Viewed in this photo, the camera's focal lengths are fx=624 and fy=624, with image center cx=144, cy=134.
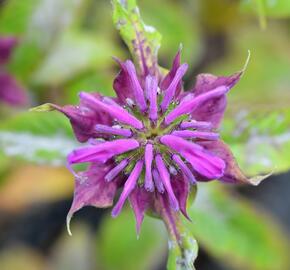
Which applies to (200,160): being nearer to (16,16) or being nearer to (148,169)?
(148,169)

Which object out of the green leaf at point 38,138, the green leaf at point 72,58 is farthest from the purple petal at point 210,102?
the green leaf at point 72,58

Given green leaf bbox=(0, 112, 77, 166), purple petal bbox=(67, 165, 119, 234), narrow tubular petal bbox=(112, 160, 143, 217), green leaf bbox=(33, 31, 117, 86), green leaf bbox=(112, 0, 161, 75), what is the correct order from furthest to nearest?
green leaf bbox=(33, 31, 117, 86), green leaf bbox=(0, 112, 77, 166), green leaf bbox=(112, 0, 161, 75), purple petal bbox=(67, 165, 119, 234), narrow tubular petal bbox=(112, 160, 143, 217)

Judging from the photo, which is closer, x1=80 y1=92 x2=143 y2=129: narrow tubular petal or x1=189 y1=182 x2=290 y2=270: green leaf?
x1=80 y1=92 x2=143 y2=129: narrow tubular petal

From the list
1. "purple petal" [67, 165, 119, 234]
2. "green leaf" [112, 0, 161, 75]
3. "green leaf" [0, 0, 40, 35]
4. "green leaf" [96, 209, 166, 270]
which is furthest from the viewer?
"green leaf" [96, 209, 166, 270]

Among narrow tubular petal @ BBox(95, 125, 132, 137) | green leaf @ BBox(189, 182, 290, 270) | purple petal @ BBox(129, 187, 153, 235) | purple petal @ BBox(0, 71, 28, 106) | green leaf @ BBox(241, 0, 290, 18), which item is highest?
green leaf @ BBox(241, 0, 290, 18)

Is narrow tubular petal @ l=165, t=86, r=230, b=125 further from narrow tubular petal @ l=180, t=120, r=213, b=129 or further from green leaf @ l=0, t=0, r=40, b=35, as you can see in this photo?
green leaf @ l=0, t=0, r=40, b=35

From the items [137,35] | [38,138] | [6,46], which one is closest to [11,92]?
[6,46]

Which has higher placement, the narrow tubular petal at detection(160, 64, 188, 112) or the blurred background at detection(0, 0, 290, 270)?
the narrow tubular petal at detection(160, 64, 188, 112)

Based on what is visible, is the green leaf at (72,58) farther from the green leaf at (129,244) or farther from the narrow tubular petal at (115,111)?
the narrow tubular petal at (115,111)

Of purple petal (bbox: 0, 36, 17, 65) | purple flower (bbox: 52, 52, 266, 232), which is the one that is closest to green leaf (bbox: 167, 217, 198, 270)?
purple flower (bbox: 52, 52, 266, 232)
